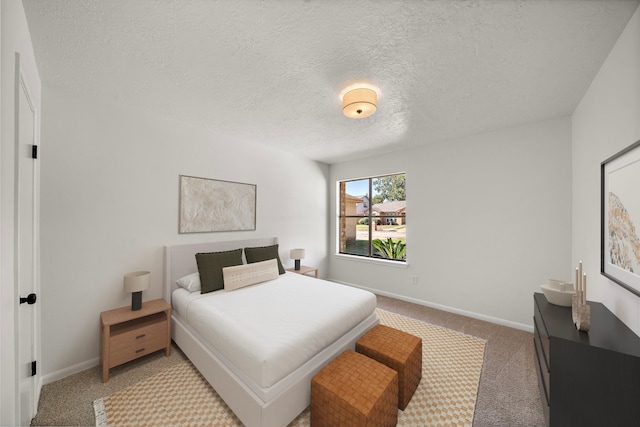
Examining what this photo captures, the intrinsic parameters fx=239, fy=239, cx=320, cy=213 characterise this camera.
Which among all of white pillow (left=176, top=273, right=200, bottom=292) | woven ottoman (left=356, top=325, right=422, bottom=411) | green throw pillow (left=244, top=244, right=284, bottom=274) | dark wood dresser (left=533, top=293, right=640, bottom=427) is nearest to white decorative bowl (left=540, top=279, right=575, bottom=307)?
dark wood dresser (left=533, top=293, right=640, bottom=427)

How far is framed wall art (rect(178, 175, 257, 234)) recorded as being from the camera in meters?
2.94

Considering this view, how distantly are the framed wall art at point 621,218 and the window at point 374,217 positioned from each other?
2400 millimetres

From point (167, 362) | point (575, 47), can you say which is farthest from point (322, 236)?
point (575, 47)

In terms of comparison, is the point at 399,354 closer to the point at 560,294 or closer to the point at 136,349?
the point at 560,294

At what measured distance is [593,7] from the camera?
1.33 m

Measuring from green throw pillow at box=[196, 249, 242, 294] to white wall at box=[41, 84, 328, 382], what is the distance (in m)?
0.38

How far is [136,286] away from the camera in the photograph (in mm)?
2309

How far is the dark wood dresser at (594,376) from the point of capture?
1.20 metres

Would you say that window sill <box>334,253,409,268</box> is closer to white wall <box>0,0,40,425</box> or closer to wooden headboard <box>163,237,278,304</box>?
wooden headboard <box>163,237,278,304</box>

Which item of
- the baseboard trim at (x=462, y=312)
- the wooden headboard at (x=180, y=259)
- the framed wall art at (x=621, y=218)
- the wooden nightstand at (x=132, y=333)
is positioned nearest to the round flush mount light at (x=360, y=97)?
the framed wall art at (x=621, y=218)

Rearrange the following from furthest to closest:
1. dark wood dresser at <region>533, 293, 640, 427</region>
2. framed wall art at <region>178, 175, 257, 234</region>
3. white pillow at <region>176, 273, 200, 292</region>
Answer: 1. framed wall art at <region>178, 175, 257, 234</region>
2. white pillow at <region>176, 273, 200, 292</region>
3. dark wood dresser at <region>533, 293, 640, 427</region>

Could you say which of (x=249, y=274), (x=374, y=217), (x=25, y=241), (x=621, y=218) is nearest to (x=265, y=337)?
(x=249, y=274)

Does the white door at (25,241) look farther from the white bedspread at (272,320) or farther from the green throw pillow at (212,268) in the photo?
the green throw pillow at (212,268)

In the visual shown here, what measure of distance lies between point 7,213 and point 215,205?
211cm
